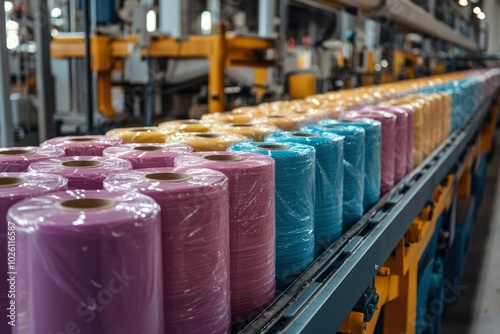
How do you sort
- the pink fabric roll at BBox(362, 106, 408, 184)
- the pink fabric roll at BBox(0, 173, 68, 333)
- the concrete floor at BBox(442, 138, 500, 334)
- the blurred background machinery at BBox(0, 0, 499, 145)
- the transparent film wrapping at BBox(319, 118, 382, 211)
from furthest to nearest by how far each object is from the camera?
the blurred background machinery at BBox(0, 0, 499, 145) < the concrete floor at BBox(442, 138, 500, 334) < the pink fabric roll at BBox(362, 106, 408, 184) < the transparent film wrapping at BBox(319, 118, 382, 211) < the pink fabric roll at BBox(0, 173, 68, 333)

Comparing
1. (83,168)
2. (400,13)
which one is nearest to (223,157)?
(83,168)

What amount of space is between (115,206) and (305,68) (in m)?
6.92

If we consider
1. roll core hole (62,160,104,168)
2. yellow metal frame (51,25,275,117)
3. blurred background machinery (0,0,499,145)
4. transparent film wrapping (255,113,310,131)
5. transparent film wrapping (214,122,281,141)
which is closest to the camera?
roll core hole (62,160,104,168)

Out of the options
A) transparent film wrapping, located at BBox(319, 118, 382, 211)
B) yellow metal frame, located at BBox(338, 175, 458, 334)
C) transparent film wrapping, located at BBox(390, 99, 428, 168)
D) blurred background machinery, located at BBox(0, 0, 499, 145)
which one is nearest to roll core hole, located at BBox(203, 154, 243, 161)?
transparent film wrapping, located at BBox(319, 118, 382, 211)

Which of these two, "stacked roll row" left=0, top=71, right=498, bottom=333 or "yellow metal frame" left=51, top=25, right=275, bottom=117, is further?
"yellow metal frame" left=51, top=25, right=275, bottom=117

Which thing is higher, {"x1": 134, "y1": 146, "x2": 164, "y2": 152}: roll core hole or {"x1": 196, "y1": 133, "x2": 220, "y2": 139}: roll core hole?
{"x1": 196, "y1": 133, "x2": 220, "y2": 139}: roll core hole

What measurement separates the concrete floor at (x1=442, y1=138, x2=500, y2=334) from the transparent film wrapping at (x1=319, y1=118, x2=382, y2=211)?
187 cm

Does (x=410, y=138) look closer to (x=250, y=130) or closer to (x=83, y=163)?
(x=250, y=130)

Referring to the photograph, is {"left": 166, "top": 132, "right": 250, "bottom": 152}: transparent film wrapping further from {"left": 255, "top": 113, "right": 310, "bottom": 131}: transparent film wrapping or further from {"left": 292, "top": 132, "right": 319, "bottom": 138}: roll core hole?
{"left": 255, "top": 113, "right": 310, "bottom": 131}: transparent film wrapping

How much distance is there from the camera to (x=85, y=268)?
0.65 meters

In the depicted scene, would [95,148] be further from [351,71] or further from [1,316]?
[351,71]

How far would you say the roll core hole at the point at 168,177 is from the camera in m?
0.89

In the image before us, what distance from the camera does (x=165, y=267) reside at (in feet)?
2.70

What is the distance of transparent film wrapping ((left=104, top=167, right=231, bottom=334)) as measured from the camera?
82 centimetres
